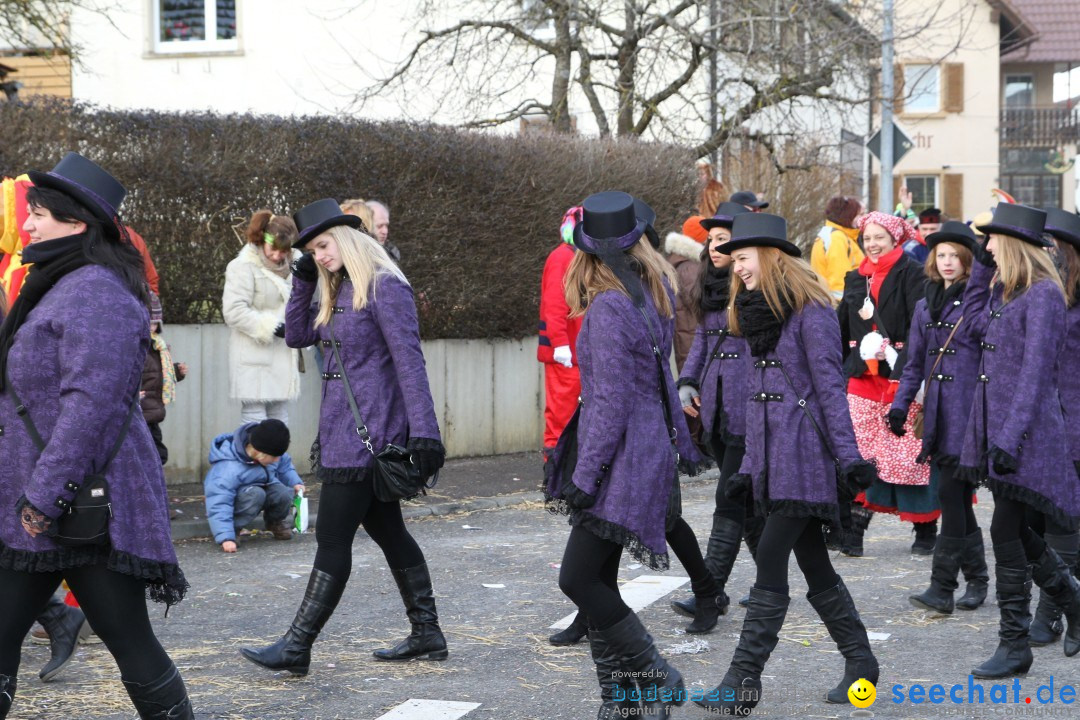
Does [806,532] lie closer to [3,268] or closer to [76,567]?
[76,567]

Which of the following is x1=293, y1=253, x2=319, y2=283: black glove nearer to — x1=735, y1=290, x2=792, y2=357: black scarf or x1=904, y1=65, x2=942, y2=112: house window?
x1=735, y1=290, x2=792, y2=357: black scarf

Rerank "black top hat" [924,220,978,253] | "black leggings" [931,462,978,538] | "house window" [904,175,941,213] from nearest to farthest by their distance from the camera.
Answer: "black leggings" [931,462,978,538]
"black top hat" [924,220,978,253]
"house window" [904,175,941,213]

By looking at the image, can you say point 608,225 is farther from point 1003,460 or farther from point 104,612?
point 104,612

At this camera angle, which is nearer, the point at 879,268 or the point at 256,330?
the point at 879,268

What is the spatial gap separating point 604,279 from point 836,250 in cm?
640

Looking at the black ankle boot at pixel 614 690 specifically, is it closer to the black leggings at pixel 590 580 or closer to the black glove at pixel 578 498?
the black leggings at pixel 590 580

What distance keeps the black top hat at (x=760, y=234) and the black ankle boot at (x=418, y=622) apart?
1959 millimetres

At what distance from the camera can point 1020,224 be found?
20.3 ft

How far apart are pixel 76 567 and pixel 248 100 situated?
22.8m

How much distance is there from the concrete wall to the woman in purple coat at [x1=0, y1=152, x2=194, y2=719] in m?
6.78

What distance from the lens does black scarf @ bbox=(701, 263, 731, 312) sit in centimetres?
737

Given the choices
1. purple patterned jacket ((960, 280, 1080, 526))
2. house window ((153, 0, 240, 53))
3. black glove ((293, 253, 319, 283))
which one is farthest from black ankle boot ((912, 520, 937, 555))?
house window ((153, 0, 240, 53))

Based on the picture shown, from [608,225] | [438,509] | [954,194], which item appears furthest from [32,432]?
[954,194]

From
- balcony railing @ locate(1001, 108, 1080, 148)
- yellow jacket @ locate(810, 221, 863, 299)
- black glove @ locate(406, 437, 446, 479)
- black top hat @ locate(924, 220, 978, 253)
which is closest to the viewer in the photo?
black glove @ locate(406, 437, 446, 479)
